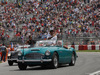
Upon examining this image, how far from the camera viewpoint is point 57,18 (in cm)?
4138

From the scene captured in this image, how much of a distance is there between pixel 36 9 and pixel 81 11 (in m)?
6.68

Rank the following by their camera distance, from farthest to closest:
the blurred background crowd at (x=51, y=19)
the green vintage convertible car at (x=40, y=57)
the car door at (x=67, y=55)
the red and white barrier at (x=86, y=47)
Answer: the red and white barrier at (x=86, y=47) < the blurred background crowd at (x=51, y=19) < the car door at (x=67, y=55) < the green vintage convertible car at (x=40, y=57)

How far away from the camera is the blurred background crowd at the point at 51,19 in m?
39.7

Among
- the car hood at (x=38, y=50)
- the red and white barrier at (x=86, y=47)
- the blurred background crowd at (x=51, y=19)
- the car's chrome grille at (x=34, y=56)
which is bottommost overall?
the red and white barrier at (x=86, y=47)

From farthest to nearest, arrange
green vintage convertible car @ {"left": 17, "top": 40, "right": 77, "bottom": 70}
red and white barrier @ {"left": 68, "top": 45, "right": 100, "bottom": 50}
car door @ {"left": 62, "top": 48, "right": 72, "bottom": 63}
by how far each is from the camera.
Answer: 1. red and white barrier @ {"left": 68, "top": 45, "right": 100, "bottom": 50}
2. car door @ {"left": 62, "top": 48, "right": 72, "bottom": 63}
3. green vintage convertible car @ {"left": 17, "top": 40, "right": 77, "bottom": 70}

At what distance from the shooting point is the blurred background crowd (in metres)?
39.7

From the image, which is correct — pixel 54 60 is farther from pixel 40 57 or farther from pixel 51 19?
pixel 51 19

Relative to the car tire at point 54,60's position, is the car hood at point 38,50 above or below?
above

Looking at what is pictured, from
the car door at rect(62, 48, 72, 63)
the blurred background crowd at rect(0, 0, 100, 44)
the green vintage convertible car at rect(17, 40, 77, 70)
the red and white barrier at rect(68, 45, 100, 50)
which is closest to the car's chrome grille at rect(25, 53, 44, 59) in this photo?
the green vintage convertible car at rect(17, 40, 77, 70)

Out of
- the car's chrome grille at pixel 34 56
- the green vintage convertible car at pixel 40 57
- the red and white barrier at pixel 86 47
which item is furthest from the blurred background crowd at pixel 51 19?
the car's chrome grille at pixel 34 56

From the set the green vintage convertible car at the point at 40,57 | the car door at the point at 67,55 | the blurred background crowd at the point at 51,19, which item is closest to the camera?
the green vintage convertible car at the point at 40,57

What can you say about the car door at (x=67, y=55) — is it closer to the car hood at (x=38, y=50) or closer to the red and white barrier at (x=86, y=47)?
the car hood at (x=38, y=50)

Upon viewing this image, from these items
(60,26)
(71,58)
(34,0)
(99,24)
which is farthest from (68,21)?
(71,58)

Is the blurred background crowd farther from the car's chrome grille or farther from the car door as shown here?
the car's chrome grille
